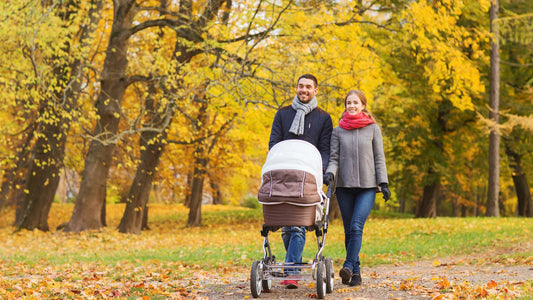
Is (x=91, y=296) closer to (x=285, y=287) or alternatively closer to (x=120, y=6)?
(x=285, y=287)

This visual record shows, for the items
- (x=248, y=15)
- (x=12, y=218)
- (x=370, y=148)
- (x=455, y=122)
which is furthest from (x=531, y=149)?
(x=12, y=218)

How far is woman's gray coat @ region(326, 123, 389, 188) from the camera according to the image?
5.96m

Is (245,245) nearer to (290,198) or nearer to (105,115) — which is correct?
(105,115)

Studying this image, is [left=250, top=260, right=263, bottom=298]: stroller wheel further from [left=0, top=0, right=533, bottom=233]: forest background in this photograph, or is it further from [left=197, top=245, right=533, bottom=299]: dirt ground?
[left=0, top=0, right=533, bottom=233]: forest background

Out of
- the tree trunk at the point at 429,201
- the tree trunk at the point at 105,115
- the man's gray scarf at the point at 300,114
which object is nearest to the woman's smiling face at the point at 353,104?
the man's gray scarf at the point at 300,114

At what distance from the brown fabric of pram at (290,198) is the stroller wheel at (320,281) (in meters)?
0.40

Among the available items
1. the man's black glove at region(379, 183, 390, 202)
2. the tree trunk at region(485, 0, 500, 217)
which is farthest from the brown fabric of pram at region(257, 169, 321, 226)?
the tree trunk at region(485, 0, 500, 217)

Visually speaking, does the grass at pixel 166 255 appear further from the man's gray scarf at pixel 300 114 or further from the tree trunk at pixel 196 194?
the tree trunk at pixel 196 194

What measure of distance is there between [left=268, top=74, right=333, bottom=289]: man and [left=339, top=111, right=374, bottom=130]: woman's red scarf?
0.57 ft

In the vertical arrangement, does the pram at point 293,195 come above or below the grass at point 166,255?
above

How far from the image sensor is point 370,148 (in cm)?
605

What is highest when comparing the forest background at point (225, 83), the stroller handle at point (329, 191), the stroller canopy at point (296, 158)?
the forest background at point (225, 83)

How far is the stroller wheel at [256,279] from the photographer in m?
5.23

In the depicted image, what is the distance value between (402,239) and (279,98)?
4.64 m
